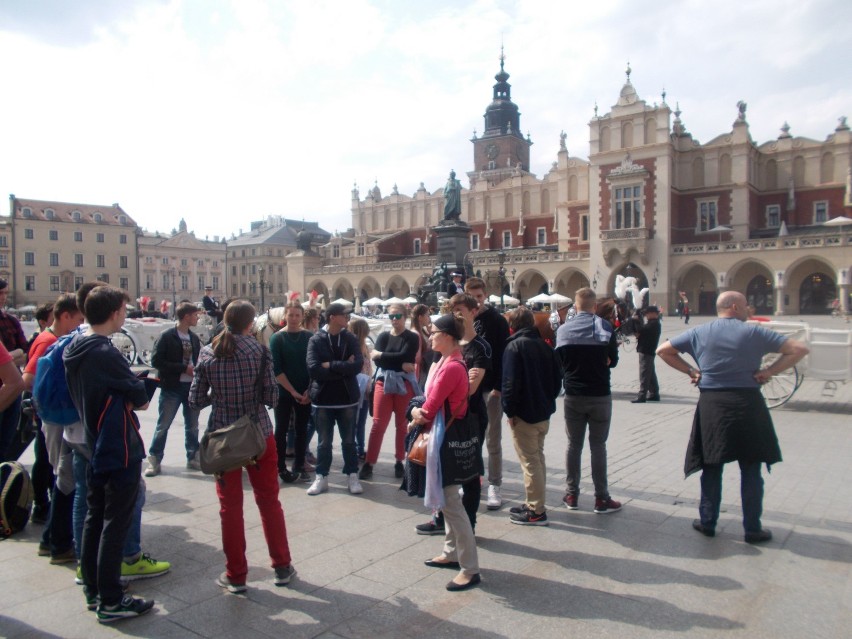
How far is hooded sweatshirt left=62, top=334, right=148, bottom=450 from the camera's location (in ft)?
11.2

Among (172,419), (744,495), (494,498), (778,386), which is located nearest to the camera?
(744,495)

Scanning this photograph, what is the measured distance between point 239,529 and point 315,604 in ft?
2.05

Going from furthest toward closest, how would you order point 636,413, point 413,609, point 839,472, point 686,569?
point 636,413 → point 839,472 → point 686,569 → point 413,609

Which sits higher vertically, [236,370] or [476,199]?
[476,199]

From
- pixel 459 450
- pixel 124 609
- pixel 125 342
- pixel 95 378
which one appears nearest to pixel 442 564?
pixel 459 450

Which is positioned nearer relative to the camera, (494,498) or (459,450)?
(459,450)

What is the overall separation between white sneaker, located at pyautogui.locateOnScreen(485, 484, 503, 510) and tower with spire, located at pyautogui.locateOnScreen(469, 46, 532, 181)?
2552 inches

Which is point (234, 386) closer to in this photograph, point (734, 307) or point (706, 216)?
point (734, 307)

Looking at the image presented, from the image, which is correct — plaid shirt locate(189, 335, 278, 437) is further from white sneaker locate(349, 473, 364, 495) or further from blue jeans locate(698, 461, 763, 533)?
blue jeans locate(698, 461, 763, 533)

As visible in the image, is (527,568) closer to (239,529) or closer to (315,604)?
(315,604)

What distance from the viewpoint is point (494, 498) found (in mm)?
5188

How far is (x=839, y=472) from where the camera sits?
20.1 feet

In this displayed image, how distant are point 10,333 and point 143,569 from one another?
2862mm

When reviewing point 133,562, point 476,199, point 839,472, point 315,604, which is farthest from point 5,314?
point 476,199
